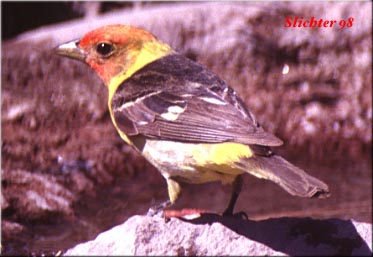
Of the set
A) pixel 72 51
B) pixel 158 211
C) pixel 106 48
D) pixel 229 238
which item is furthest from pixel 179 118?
pixel 72 51

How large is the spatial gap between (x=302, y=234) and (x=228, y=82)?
2473 millimetres

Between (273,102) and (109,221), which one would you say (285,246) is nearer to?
(109,221)

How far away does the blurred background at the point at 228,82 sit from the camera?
5.73 m

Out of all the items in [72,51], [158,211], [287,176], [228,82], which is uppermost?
[72,51]

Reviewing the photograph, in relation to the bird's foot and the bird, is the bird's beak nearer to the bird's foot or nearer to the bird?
the bird

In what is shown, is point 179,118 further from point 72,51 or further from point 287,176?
point 72,51

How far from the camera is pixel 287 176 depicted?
392 cm

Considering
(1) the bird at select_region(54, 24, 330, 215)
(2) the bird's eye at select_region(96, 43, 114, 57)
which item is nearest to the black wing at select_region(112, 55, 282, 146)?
(1) the bird at select_region(54, 24, 330, 215)

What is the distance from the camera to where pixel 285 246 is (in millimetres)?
4230

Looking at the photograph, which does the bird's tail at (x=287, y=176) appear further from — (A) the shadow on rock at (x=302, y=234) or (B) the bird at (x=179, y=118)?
(A) the shadow on rock at (x=302, y=234)

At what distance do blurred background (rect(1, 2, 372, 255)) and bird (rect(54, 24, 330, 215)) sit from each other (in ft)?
3.20

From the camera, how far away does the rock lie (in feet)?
13.5

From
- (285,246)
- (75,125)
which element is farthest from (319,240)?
(75,125)

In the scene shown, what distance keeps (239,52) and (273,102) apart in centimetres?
47
